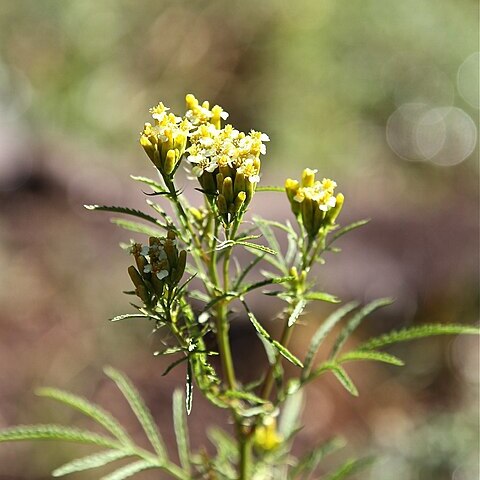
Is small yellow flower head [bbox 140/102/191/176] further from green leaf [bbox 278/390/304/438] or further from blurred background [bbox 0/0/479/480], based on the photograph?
blurred background [bbox 0/0/479/480]

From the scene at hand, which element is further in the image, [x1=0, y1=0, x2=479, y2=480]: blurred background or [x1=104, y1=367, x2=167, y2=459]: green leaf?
[x1=0, y1=0, x2=479, y2=480]: blurred background

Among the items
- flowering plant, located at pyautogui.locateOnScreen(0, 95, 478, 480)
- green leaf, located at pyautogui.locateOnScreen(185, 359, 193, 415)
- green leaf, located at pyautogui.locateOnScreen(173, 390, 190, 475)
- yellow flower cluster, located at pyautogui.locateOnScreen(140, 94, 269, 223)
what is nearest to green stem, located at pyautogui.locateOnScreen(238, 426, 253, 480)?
flowering plant, located at pyautogui.locateOnScreen(0, 95, 478, 480)

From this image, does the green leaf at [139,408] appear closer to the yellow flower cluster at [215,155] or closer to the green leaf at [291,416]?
the green leaf at [291,416]

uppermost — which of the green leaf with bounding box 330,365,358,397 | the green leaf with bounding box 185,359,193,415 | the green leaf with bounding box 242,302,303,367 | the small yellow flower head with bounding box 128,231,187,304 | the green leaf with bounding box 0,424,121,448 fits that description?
the small yellow flower head with bounding box 128,231,187,304

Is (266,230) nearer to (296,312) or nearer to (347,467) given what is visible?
(296,312)

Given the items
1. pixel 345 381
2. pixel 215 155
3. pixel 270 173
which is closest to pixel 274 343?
pixel 345 381

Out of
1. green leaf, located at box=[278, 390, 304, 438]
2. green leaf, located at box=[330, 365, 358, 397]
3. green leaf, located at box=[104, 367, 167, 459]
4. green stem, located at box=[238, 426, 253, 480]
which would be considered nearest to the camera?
green leaf, located at box=[330, 365, 358, 397]

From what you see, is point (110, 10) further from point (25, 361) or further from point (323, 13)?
point (25, 361)

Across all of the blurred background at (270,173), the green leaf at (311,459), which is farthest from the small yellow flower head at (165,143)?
the blurred background at (270,173)
